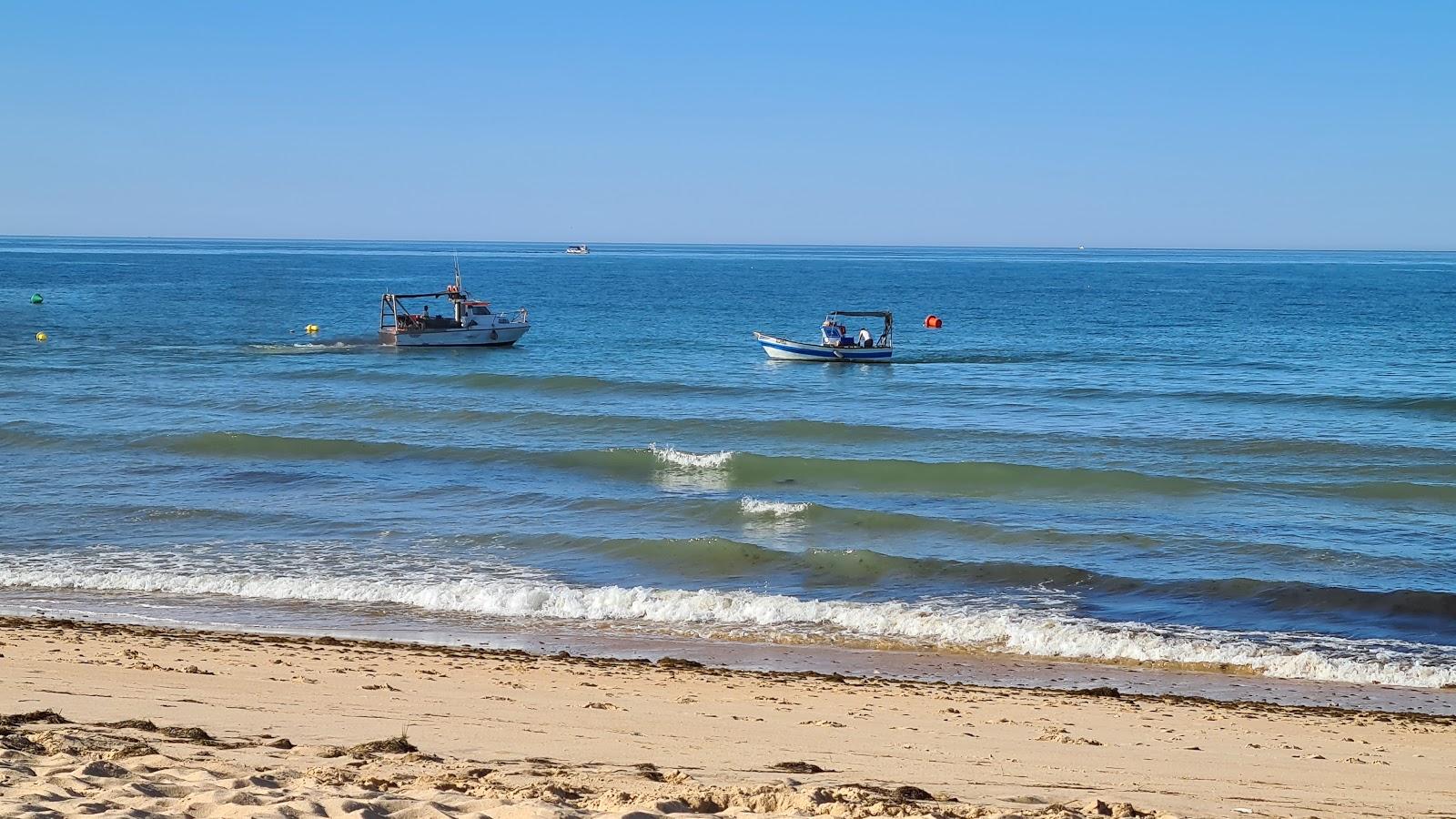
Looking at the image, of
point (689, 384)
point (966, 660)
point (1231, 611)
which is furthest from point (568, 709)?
point (689, 384)

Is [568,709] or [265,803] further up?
[265,803]

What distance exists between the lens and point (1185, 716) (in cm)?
1144

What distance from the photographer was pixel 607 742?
9375 millimetres

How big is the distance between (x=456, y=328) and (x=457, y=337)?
38cm

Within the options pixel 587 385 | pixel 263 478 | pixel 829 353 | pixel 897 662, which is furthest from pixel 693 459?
pixel 829 353

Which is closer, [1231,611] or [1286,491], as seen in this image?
[1231,611]

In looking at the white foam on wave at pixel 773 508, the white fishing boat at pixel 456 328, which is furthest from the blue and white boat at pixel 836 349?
the white foam on wave at pixel 773 508

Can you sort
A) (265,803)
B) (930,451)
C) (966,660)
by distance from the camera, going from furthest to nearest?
(930,451) < (966,660) < (265,803)

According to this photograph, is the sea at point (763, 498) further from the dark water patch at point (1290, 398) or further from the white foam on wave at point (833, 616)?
→ the dark water patch at point (1290, 398)

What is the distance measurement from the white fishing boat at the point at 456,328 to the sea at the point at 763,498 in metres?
1.89

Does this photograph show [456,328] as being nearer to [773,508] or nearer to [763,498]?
[763,498]

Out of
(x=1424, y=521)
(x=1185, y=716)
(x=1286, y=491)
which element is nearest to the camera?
(x=1185, y=716)

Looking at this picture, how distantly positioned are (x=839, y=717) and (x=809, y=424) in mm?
20419

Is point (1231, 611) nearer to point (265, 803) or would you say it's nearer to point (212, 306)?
point (265, 803)
